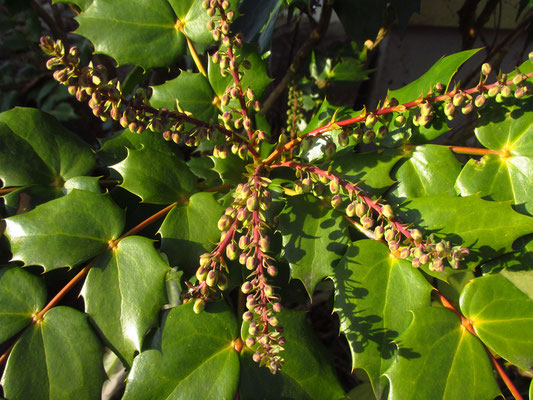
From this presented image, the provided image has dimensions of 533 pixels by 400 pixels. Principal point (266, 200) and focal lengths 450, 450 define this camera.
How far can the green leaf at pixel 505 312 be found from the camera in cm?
89

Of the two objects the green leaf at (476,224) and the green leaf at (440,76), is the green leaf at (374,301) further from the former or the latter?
the green leaf at (440,76)

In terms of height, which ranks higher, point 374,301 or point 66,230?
point 66,230

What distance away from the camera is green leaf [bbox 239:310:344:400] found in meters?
0.95

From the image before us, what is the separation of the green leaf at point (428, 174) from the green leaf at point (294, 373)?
37 centimetres

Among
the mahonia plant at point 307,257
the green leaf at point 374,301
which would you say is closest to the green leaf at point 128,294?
the mahonia plant at point 307,257

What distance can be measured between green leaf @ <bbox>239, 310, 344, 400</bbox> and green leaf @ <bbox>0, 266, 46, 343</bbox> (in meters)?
0.45

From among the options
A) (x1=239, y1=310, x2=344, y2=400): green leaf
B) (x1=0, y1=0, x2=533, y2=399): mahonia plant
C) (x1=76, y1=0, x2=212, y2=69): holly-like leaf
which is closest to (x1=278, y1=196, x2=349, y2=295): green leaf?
(x1=0, y1=0, x2=533, y2=399): mahonia plant

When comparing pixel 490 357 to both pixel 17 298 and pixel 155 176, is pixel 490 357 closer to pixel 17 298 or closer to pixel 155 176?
pixel 155 176

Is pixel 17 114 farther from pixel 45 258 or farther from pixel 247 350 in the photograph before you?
pixel 247 350

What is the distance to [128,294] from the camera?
35.9 inches

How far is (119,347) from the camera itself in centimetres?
90

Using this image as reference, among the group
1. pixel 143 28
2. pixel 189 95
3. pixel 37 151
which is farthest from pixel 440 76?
pixel 37 151

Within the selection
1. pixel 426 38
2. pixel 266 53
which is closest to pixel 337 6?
pixel 266 53

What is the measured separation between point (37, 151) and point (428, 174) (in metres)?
0.89
